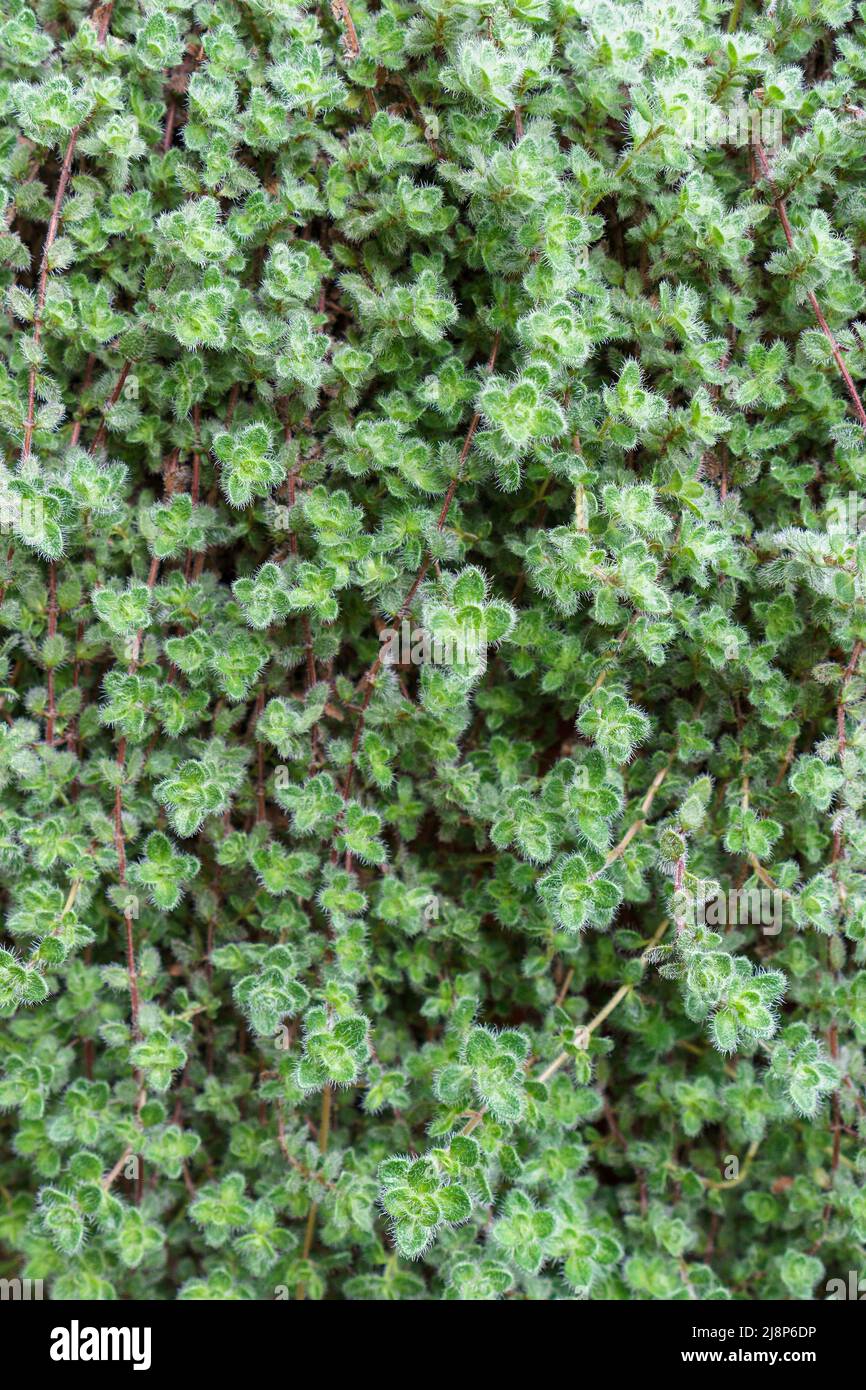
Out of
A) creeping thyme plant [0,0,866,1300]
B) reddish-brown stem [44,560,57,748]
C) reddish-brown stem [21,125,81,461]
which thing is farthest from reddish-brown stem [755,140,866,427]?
reddish-brown stem [44,560,57,748]

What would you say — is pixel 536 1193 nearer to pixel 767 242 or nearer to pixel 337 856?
pixel 337 856

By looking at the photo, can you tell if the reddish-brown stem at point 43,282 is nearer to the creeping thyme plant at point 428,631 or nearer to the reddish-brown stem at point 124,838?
the creeping thyme plant at point 428,631

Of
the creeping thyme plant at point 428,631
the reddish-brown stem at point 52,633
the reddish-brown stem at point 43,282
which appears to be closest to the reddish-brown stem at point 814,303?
the creeping thyme plant at point 428,631

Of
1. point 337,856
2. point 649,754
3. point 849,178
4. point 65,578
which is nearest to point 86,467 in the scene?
point 65,578

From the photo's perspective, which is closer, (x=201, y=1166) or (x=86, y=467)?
(x=86, y=467)

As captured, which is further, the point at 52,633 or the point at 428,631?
the point at 52,633

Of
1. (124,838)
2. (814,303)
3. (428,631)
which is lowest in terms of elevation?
(124,838)

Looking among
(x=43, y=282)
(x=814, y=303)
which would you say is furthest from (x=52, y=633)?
(x=814, y=303)

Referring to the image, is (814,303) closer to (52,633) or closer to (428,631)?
(428,631)
